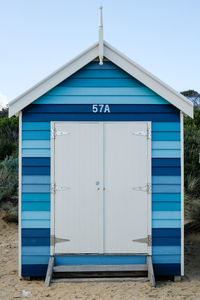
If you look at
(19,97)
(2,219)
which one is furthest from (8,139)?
(19,97)

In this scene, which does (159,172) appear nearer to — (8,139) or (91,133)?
(91,133)

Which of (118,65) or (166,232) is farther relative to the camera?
(166,232)

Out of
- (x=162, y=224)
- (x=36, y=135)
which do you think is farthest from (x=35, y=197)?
(x=162, y=224)

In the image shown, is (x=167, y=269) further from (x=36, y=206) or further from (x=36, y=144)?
(x=36, y=144)

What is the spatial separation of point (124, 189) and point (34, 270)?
185cm

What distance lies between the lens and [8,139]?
1631cm

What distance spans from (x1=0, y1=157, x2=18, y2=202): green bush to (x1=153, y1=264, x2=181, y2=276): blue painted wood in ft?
19.0

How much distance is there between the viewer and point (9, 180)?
450 inches

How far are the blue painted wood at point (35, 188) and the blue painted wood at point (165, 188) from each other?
5.29 feet

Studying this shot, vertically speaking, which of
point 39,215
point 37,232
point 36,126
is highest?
point 36,126

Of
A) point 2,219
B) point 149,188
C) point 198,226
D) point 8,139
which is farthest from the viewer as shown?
point 8,139

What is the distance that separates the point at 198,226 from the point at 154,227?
3250 mm

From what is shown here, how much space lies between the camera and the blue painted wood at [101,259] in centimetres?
599

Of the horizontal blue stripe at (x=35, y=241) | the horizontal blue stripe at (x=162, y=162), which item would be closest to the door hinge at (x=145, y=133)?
the horizontal blue stripe at (x=162, y=162)
